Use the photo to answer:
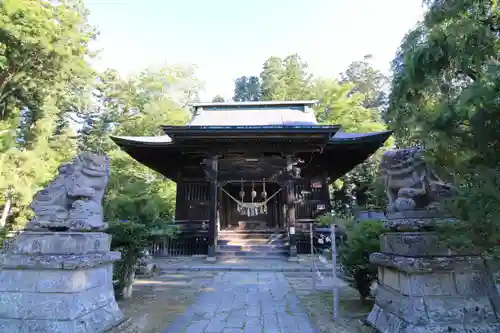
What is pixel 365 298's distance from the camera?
473 centimetres

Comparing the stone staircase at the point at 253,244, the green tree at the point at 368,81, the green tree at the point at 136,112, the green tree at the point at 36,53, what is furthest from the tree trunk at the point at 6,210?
the green tree at the point at 368,81

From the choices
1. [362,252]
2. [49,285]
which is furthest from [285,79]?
[49,285]

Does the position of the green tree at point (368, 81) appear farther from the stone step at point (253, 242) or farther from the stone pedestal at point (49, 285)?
the stone pedestal at point (49, 285)

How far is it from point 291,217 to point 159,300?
606 centimetres

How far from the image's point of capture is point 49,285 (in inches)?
124

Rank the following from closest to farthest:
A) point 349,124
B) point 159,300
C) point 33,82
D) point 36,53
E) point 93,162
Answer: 1. point 93,162
2. point 159,300
3. point 36,53
4. point 33,82
5. point 349,124

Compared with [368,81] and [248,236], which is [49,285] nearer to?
[248,236]

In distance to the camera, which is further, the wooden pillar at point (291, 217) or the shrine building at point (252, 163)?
the shrine building at point (252, 163)

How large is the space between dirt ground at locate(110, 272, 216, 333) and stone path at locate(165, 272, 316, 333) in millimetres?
211

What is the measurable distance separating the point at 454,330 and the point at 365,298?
2045 mm

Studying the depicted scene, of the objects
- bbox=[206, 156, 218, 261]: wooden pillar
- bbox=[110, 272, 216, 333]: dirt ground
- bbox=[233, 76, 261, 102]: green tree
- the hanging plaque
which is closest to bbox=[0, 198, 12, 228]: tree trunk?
bbox=[206, 156, 218, 261]: wooden pillar

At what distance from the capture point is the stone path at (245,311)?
3654 millimetres

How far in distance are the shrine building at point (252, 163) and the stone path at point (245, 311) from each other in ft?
12.9

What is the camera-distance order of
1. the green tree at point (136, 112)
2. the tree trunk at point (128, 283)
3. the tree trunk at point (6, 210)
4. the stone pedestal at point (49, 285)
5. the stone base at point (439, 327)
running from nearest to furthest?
the stone base at point (439, 327)
the stone pedestal at point (49, 285)
the tree trunk at point (128, 283)
the tree trunk at point (6, 210)
the green tree at point (136, 112)
